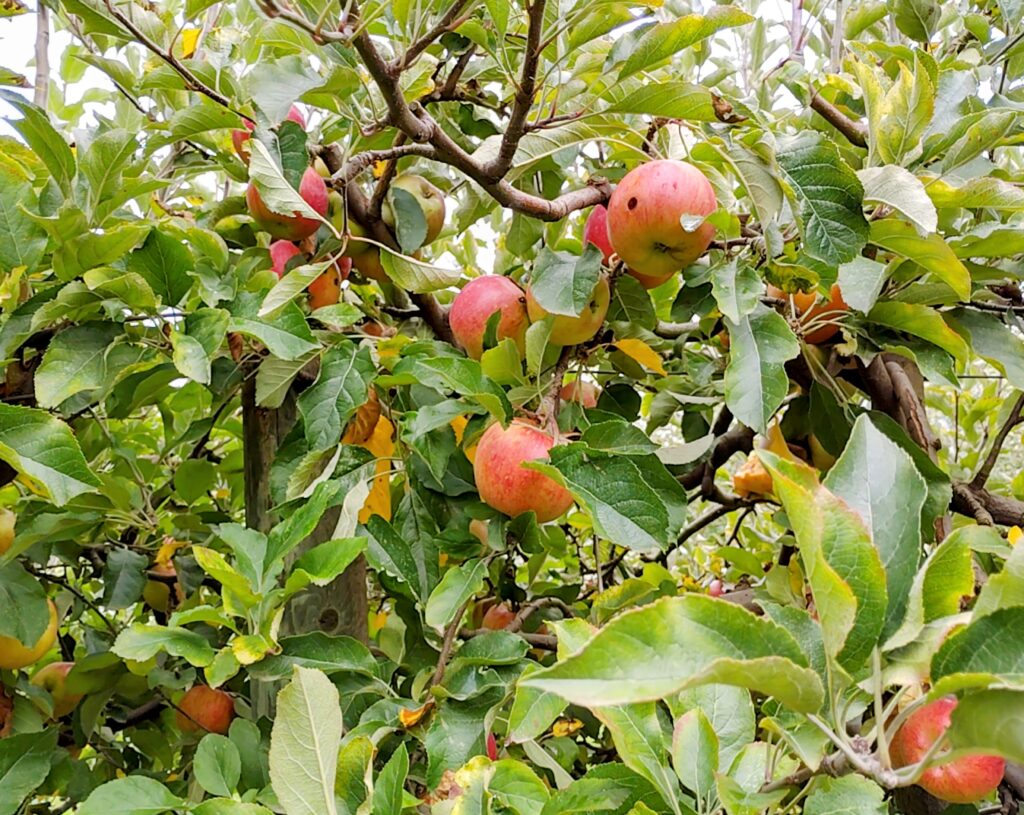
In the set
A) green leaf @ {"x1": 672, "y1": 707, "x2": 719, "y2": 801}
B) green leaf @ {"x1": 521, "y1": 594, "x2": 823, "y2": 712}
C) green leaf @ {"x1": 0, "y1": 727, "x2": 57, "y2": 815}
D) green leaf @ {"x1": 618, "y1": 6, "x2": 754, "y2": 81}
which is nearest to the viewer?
green leaf @ {"x1": 521, "y1": 594, "x2": 823, "y2": 712}

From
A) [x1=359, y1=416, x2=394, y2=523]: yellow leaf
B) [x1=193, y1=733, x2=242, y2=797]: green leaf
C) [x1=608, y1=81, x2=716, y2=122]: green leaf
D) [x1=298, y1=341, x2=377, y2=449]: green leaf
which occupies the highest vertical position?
[x1=608, y1=81, x2=716, y2=122]: green leaf

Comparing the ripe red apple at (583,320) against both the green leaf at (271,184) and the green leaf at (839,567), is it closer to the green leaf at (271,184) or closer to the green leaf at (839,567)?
the green leaf at (271,184)

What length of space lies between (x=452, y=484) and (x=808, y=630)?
60 centimetres

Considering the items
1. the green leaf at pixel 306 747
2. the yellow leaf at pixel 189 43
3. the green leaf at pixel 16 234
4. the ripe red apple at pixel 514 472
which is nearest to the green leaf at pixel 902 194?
the ripe red apple at pixel 514 472

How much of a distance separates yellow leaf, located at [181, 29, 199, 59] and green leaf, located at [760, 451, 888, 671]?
1.25 meters

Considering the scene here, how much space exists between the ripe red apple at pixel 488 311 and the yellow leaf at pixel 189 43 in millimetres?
656

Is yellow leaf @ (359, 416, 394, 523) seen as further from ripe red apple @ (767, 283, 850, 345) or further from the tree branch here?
the tree branch

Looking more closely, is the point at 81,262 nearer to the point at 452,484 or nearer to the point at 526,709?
the point at 452,484

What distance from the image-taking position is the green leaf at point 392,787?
23.6 inches

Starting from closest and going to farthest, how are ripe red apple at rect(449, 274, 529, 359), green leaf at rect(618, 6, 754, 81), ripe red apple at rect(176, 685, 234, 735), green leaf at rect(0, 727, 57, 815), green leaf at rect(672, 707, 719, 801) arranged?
green leaf at rect(672, 707, 719, 801) → green leaf at rect(618, 6, 754, 81) → green leaf at rect(0, 727, 57, 815) → ripe red apple at rect(449, 274, 529, 359) → ripe red apple at rect(176, 685, 234, 735)

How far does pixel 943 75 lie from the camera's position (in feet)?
3.49

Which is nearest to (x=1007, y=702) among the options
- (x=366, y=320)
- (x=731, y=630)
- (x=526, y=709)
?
(x=731, y=630)

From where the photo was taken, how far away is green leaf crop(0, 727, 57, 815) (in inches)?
37.1

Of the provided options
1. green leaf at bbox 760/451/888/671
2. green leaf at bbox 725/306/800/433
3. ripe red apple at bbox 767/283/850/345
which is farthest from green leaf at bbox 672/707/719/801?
ripe red apple at bbox 767/283/850/345
